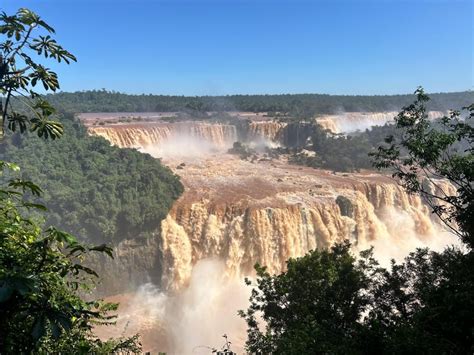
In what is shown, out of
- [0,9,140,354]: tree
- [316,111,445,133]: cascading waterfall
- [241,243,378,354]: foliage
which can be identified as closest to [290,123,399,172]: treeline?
[316,111,445,133]: cascading waterfall

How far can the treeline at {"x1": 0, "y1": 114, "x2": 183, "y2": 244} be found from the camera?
23.0 metres

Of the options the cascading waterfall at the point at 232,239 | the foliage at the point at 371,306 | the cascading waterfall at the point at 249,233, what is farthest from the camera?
the cascading waterfall at the point at 249,233

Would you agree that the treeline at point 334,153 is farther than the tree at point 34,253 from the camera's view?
Yes

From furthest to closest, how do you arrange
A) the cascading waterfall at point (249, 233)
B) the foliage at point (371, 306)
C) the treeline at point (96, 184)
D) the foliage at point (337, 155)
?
the foliage at point (337, 155)
the treeline at point (96, 184)
the cascading waterfall at point (249, 233)
the foliage at point (371, 306)

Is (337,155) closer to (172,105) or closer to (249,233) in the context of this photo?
(249,233)

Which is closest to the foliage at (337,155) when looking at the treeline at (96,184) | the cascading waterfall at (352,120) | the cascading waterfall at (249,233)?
the cascading waterfall at (249,233)

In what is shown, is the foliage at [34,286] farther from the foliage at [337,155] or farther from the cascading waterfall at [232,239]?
the foliage at [337,155]

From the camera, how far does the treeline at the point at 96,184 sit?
2300cm

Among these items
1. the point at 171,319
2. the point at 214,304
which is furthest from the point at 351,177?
the point at 171,319

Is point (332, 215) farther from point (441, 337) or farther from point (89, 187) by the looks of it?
point (441, 337)

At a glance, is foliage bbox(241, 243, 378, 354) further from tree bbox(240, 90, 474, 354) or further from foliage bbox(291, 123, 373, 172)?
foliage bbox(291, 123, 373, 172)

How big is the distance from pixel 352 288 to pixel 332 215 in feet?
52.0

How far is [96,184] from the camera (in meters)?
25.3

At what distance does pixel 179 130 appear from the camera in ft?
142
